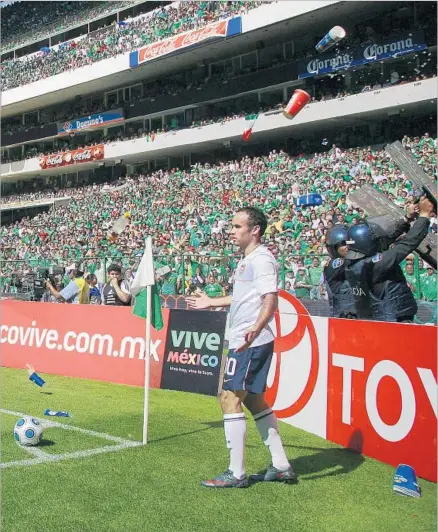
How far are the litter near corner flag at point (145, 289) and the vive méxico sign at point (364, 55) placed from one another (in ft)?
79.3

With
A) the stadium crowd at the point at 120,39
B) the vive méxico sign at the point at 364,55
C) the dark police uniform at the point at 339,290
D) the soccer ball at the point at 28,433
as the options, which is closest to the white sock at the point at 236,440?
the soccer ball at the point at 28,433

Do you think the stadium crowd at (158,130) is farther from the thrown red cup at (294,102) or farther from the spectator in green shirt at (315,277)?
the spectator in green shirt at (315,277)

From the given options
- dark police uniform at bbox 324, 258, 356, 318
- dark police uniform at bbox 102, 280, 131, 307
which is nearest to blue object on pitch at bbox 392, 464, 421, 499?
dark police uniform at bbox 324, 258, 356, 318

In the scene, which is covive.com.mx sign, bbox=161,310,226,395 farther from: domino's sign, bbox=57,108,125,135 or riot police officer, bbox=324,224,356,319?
domino's sign, bbox=57,108,125,135

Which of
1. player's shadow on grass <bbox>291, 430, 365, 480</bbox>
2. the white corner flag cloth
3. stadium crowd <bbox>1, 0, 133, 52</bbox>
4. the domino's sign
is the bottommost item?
player's shadow on grass <bbox>291, 430, 365, 480</bbox>

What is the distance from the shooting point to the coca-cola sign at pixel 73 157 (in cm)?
4456

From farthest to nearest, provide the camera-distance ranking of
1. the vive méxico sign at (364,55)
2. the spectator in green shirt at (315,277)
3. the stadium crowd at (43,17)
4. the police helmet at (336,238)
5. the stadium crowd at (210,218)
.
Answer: the stadium crowd at (43,17), the vive méxico sign at (364,55), the stadium crowd at (210,218), the spectator in green shirt at (315,277), the police helmet at (336,238)

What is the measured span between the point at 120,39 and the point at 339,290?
38.7 meters

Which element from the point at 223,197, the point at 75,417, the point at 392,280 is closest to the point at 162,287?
the point at 75,417

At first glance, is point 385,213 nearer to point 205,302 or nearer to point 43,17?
point 205,302

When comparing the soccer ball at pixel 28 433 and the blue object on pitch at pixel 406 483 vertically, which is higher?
the soccer ball at pixel 28 433

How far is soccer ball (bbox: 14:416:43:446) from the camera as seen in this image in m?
5.93

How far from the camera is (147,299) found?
265 inches

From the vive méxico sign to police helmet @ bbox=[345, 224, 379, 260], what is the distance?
76.3 ft
